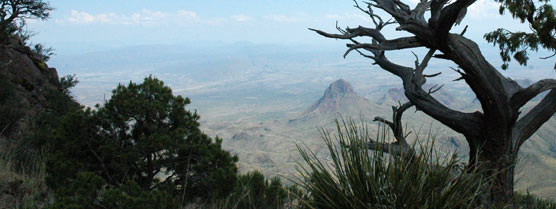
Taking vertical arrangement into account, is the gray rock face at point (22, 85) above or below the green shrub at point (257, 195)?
above

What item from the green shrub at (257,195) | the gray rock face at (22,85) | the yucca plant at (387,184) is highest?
the gray rock face at (22,85)

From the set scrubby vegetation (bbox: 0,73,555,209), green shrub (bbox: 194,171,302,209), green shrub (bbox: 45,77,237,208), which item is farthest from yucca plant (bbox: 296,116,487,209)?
green shrub (bbox: 45,77,237,208)

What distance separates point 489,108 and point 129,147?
18.9 feet

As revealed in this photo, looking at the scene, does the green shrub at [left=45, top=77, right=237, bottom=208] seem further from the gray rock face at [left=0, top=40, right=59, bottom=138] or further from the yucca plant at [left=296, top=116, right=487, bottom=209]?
the gray rock face at [left=0, top=40, right=59, bottom=138]

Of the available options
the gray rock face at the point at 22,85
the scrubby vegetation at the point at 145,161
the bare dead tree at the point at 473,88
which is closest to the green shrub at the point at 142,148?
the scrubby vegetation at the point at 145,161

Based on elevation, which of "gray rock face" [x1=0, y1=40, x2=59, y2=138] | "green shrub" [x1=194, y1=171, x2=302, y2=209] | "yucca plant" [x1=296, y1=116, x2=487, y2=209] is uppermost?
"gray rock face" [x1=0, y1=40, x2=59, y2=138]

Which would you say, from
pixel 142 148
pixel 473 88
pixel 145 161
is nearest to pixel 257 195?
pixel 145 161

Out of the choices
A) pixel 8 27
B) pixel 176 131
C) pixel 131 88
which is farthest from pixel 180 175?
pixel 8 27

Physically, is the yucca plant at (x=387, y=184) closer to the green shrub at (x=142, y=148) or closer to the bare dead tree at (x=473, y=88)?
the green shrub at (x=142, y=148)

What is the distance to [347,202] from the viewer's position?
3.44 meters

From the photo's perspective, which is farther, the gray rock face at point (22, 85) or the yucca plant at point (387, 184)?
the gray rock face at point (22, 85)

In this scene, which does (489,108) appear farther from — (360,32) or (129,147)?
(129,147)

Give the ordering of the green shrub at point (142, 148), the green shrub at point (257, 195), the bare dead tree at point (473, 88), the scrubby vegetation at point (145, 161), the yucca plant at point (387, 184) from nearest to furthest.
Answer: the yucca plant at point (387, 184)
the scrubby vegetation at point (145, 161)
the green shrub at point (142, 148)
the green shrub at point (257, 195)
the bare dead tree at point (473, 88)

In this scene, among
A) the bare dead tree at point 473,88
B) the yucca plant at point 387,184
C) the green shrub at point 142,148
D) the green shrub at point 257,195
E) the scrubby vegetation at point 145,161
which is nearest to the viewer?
the yucca plant at point 387,184
